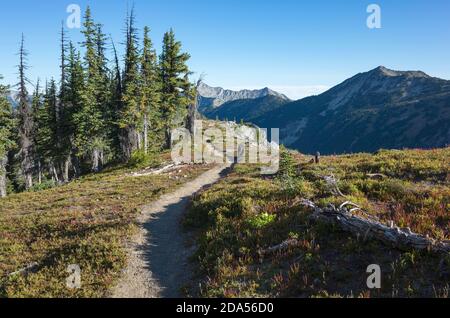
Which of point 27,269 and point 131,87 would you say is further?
point 131,87

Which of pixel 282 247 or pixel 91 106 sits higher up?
pixel 91 106

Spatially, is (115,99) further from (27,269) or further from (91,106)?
(27,269)

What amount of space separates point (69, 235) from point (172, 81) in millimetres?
34513

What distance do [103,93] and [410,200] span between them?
40.7 metres

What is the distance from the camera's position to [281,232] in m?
12.8

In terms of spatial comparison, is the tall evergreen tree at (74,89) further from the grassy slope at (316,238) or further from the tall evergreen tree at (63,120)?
the grassy slope at (316,238)

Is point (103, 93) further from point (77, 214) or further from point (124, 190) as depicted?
point (77, 214)

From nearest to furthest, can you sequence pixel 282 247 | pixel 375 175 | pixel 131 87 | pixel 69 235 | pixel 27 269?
pixel 282 247, pixel 27 269, pixel 69 235, pixel 375 175, pixel 131 87

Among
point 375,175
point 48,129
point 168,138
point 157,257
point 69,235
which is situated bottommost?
point 157,257

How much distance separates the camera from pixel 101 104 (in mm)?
45438

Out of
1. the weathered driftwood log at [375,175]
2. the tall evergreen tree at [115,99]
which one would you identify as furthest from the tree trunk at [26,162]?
the weathered driftwood log at [375,175]

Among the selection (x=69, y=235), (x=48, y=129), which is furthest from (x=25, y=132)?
(x=69, y=235)

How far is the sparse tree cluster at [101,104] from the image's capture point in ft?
142

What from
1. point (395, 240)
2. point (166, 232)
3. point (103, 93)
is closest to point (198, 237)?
point (166, 232)
